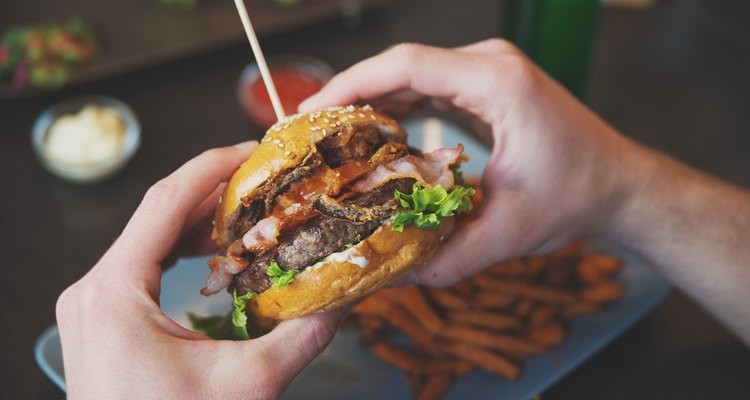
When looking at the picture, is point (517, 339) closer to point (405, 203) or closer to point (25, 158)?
point (405, 203)

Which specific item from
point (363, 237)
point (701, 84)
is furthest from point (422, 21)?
point (363, 237)

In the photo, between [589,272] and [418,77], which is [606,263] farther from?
[418,77]

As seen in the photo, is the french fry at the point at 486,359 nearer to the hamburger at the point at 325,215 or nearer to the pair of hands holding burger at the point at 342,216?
the pair of hands holding burger at the point at 342,216

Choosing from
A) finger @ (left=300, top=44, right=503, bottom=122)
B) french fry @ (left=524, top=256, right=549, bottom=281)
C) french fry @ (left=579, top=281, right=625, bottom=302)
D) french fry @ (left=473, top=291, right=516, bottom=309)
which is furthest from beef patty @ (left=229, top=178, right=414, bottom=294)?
french fry @ (left=579, top=281, right=625, bottom=302)

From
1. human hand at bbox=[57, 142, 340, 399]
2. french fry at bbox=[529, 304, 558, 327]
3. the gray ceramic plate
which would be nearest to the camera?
human hand at bbox=[57, 142, 340, 399]

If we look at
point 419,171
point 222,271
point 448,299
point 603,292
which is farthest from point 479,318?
point 222,271

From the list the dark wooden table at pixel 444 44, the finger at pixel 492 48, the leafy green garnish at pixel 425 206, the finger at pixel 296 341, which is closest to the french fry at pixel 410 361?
the dark wooden table at pixel 444 44

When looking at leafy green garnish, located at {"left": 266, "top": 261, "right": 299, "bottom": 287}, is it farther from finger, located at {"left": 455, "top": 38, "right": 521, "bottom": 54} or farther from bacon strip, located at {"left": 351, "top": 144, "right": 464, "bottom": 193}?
finger, located at {"left": 455, "top": 38, "right": 521, "bottom": 54}
